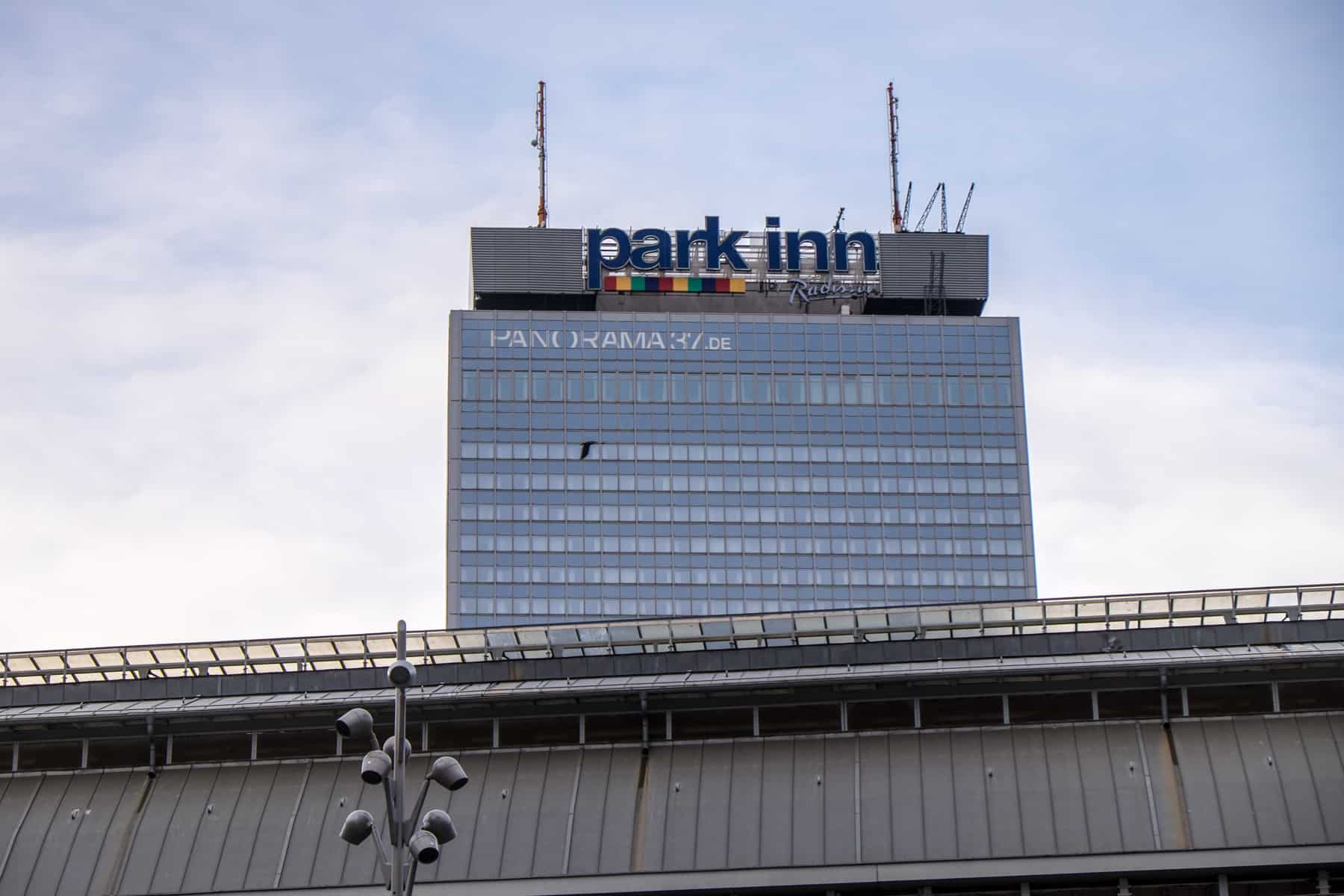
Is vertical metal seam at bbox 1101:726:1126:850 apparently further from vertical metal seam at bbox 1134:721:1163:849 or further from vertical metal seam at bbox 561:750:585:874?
vertical metal seam at bbox 561:750:585:874

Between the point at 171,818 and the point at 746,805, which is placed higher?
the point at 746,805

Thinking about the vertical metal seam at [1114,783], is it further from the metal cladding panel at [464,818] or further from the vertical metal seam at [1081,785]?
the metal cladding panel at [464,818]

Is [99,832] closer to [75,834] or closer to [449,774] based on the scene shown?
[75,834]

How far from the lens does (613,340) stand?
593 ft

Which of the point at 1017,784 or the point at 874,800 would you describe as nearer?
the point at 1017,784

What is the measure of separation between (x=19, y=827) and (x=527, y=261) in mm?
131718

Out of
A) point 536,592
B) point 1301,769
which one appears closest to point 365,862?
point 1301,769

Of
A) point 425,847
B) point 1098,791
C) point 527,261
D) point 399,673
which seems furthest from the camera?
point 527,261

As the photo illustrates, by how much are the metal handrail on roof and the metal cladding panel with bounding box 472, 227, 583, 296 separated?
124 metres

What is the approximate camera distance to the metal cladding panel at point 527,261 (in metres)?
187

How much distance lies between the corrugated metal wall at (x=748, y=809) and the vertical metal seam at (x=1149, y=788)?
5 cm

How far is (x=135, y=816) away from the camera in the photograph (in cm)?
5909

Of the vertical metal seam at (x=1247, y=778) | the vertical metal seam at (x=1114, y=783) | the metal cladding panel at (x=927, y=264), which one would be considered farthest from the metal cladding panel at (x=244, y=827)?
the metal cladding panel at (x=927, y=264)

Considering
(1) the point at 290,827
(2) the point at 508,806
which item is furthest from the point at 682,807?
(1) the point at 290,827
